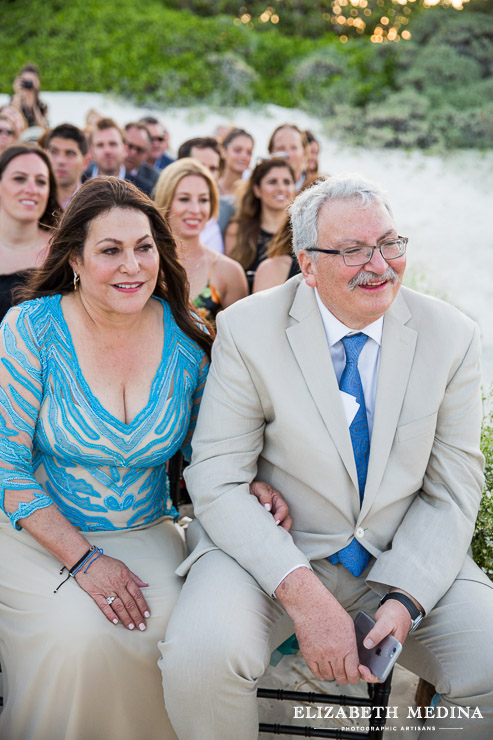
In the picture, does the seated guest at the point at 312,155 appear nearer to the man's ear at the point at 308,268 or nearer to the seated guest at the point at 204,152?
the seated guest at the point at 204,152

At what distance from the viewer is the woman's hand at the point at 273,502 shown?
8.09 feet

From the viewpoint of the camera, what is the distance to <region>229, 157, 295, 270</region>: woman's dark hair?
5.45 metres

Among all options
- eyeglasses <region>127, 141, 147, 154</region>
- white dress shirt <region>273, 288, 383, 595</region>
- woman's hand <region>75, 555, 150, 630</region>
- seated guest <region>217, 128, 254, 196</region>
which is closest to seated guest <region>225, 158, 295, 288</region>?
seated guest <region>217, 128, 254, 196</region>

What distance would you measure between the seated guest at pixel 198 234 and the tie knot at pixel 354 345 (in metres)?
1.86

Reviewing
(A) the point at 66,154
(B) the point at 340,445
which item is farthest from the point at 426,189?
(B) the point at 340,445

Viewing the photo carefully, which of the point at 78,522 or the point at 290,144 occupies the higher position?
the point at 290,144

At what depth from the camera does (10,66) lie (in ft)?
56.4

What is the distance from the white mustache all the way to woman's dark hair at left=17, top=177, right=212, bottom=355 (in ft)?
2.45

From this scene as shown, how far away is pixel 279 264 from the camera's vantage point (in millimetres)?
4473

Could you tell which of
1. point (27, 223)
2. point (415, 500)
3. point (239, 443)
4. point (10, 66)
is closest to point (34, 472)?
point (239, 443)

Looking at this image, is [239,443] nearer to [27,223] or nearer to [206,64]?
[27,223]

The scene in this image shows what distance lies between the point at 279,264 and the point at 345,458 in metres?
2.28

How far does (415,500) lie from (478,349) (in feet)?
1.94

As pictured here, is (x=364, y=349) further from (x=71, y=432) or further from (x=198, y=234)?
(x=198, y=234)
